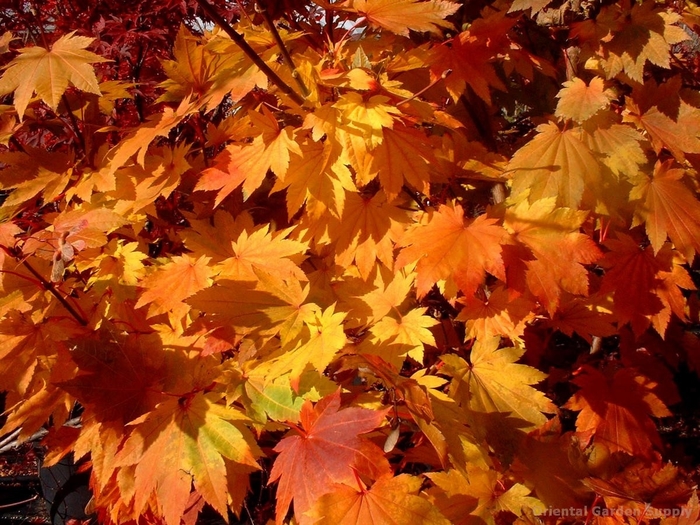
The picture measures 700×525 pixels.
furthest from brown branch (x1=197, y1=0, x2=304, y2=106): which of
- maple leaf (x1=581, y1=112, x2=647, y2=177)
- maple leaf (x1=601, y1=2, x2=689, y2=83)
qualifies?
maple leaf (x1=601, y1=2, x2=689, y2=83)

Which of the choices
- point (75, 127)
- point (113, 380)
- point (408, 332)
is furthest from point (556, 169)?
point (75, 127)

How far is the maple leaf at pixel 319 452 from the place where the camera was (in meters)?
1.03

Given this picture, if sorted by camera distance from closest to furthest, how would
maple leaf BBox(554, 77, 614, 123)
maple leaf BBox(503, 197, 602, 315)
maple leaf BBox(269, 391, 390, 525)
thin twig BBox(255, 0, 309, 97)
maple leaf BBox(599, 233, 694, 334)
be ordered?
maple leaf BBox(269, 391, 390, 525)
thin twig BBox(255, 0, 309, 97)
maple leaf BBox(503, 197, 602, 315)
maple leaf BBox(554, 77, 614, 123)
maple leaf BBox(599, 233, 694, 334)

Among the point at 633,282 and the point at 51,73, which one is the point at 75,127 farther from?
the point at 633,282

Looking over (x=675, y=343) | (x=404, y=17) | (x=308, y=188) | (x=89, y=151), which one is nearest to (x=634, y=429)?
(x=675, y=343)

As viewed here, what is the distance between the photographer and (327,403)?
1.10 meters

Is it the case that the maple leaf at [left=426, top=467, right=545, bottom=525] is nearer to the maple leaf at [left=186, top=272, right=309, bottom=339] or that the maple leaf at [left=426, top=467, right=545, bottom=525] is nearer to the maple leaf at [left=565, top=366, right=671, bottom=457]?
the maple leaf at [left=565, top=366, right=671, bottom=457]

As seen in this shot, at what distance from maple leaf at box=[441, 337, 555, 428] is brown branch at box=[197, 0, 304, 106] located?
74 centimetres

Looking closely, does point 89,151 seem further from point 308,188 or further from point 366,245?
point 366,245

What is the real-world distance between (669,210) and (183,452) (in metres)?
1.32

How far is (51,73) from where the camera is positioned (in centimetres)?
136

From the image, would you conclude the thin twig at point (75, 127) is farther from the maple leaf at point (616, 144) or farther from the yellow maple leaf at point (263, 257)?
the maple leaf at point (616, 144)

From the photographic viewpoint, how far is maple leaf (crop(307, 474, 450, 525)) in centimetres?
107

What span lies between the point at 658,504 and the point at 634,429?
1.91ft
